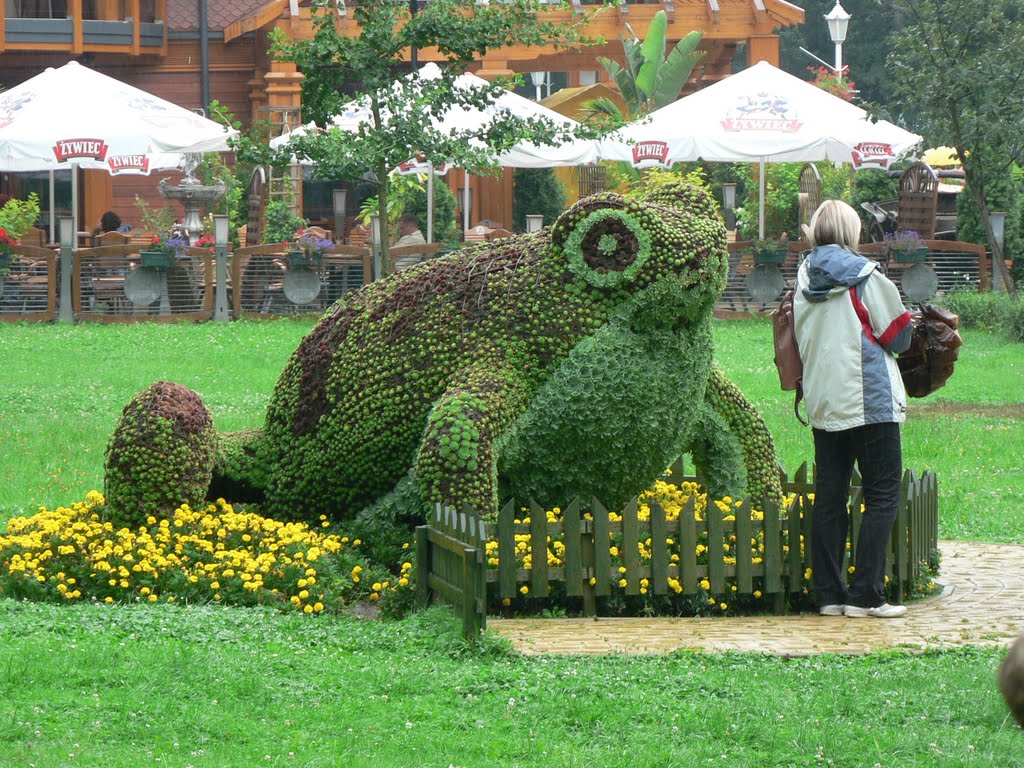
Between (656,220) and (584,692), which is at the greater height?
(656,220)

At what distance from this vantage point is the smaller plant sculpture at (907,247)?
21.3m

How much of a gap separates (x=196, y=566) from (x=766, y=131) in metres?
16.4

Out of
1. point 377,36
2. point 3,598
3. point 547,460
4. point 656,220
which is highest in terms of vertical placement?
point 377,36

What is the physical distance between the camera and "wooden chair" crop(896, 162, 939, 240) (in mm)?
22500

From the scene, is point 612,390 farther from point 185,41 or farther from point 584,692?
point 185,41

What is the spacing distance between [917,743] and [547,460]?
9.18 ft

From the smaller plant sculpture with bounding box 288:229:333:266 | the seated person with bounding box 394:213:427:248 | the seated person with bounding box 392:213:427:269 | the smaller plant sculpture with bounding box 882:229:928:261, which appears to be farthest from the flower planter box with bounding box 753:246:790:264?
the smaller plant sculpture with bounding box 288:229:333:266

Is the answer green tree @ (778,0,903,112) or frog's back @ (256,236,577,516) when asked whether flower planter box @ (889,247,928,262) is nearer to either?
frog's back @ (256,236,577,516)

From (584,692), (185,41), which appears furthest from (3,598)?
(185,41)

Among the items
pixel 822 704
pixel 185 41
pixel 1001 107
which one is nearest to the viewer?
pixel 822 704

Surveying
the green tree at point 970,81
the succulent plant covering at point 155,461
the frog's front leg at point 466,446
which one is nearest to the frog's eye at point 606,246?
the frog's front leg at point 466,446

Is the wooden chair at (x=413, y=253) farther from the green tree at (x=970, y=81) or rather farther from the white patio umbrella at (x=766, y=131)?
the green tree at (x=970, y=81)

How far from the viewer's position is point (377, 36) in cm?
1157

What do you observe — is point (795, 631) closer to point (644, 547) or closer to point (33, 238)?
point (644, 547)
